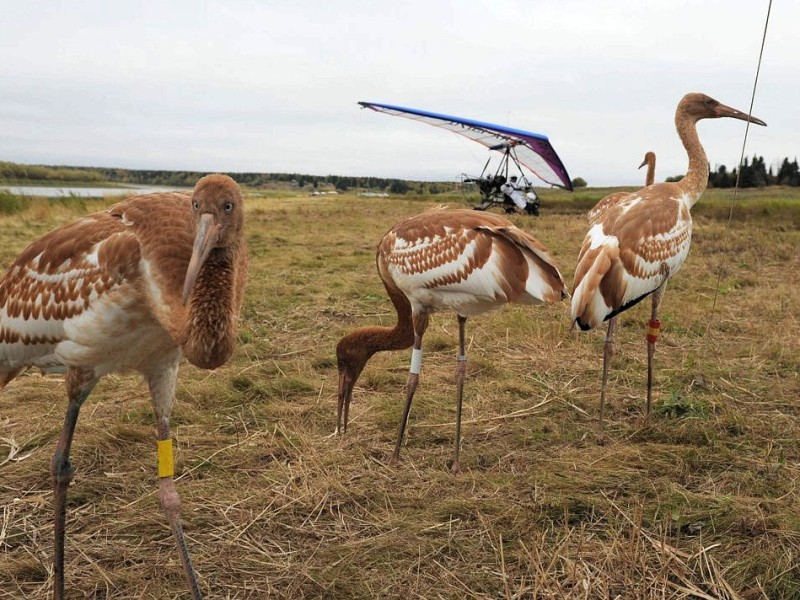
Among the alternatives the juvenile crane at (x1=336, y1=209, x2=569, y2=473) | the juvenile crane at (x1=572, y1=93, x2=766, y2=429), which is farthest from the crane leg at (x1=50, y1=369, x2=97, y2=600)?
the juvenile crane at (x1=572, y1=93, x2=766, y2=429)

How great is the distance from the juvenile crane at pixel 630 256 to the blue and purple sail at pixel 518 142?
1486 cm

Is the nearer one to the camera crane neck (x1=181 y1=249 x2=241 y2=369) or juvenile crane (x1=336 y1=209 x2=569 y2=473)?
crane neck (x1=181 y1=249 x2=241 y2=369)

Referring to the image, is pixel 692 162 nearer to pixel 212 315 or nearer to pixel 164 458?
pixel 212 315

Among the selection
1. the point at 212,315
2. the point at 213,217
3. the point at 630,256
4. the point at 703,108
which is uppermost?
the point at 703,108

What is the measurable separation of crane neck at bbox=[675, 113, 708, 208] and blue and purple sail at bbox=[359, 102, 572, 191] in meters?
13.9

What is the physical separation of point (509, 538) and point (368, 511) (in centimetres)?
81

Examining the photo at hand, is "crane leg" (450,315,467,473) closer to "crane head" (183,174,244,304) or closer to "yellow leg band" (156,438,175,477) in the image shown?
"yellow leg band" (156,438,175,477)

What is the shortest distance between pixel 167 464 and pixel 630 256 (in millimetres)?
3212

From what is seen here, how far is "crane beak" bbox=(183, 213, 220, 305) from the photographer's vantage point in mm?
2404

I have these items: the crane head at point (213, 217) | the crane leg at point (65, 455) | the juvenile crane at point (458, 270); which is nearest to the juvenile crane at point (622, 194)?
the juvenile crane at point (458, 270)

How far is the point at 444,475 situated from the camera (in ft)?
13.2

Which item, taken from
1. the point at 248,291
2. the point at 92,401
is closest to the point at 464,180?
the point at 248,291

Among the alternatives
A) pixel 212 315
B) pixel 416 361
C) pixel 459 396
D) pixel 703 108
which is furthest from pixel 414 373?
pixel 703 108

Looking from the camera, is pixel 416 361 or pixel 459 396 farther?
pixel 416 361
